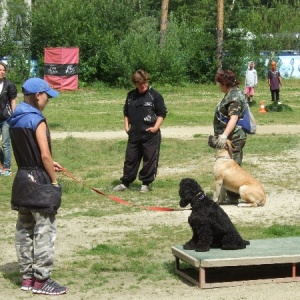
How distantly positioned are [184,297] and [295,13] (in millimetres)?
69427

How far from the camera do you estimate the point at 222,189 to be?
1156 centimetres

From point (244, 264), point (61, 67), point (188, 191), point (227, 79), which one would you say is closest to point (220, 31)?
point (61, 67)

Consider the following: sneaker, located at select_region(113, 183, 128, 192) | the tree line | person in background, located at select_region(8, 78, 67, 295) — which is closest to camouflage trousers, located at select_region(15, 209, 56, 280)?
person in background, located at select_region(8, 78, 67, 295)

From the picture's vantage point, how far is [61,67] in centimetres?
4269

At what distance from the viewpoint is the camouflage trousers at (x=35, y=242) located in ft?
23.8

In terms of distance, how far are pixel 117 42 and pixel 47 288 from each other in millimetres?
40976

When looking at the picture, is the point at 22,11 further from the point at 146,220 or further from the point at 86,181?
the point at 146,220

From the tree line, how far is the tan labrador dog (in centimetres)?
3310

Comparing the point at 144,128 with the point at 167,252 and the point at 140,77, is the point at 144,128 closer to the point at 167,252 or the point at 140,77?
the point at 140,77

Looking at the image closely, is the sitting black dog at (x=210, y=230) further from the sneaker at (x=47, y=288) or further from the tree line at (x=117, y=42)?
the tree line at (x=117, y=42)

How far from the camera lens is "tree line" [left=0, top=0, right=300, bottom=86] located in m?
45.5

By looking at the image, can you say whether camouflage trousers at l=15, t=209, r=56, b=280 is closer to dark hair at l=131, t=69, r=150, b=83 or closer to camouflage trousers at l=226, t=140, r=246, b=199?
camouflage trousers at l=226, t=140, r=246, b=199

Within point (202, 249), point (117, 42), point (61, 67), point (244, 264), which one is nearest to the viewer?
point (244, 264)

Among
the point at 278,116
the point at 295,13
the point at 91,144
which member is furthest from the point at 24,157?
the point at 295,13
